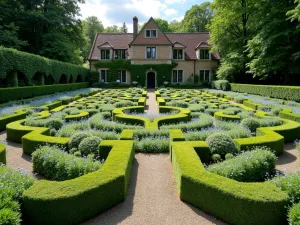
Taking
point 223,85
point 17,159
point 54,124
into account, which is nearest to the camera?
point 17,159

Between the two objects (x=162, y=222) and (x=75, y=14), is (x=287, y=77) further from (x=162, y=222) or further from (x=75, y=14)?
(x=75, y=14)

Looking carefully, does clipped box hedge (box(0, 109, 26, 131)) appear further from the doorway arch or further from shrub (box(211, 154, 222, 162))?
the doorway arch

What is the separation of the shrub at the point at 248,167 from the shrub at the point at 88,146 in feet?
10.9

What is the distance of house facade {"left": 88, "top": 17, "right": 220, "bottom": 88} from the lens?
37.1 metres

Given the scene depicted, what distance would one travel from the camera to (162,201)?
4879 mm

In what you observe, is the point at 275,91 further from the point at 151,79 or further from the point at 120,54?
the point at 120,54

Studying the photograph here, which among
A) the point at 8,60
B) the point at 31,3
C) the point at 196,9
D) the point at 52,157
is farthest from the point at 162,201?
the point at 196,9

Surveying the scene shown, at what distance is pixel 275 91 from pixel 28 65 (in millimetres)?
22454

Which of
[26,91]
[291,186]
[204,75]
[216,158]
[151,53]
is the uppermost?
[151,53]

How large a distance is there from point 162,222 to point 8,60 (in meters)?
19.2

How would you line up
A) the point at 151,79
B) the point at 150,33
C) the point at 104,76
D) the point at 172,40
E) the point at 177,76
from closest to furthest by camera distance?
the point at 150,33, the point at 151,79, the point at 177,76, the point at 104,76, the point at 172,40

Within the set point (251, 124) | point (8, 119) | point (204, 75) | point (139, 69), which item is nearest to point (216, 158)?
point (251, 124)

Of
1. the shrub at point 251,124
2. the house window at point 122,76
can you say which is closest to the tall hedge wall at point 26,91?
the house window at point 122,76

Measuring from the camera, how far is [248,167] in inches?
213
